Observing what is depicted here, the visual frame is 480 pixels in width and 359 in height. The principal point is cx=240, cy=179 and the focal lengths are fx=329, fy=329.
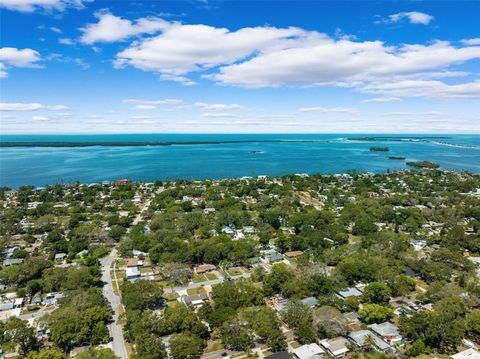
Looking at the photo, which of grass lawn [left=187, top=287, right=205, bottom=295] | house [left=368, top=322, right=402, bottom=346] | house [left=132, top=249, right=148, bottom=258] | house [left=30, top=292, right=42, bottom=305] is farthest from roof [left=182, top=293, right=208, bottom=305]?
house [left=368, top=322, right=402, bottom=346]

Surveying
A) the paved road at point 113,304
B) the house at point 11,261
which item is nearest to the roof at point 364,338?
the paved road at point 113,304

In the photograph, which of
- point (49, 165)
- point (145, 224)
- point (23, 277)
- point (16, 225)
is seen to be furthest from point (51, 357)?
point (49, 165)

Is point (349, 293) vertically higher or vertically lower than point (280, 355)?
higher

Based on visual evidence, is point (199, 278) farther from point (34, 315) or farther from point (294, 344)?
point (34, 315)

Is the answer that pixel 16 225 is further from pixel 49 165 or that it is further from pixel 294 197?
pixel 49 165

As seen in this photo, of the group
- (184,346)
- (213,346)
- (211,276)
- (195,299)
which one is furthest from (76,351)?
(211,276)
